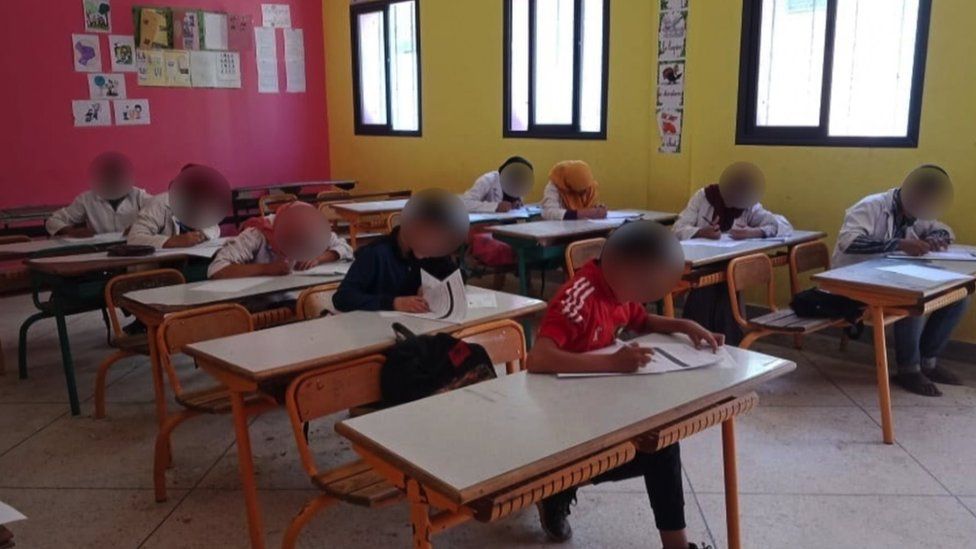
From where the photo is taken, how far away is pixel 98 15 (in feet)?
24.0

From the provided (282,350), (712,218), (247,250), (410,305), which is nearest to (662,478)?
(410,305)

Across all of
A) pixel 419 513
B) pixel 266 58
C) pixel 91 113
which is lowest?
pixel 419 513

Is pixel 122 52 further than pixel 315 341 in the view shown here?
Yes

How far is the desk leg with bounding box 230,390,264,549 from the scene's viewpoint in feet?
7.84

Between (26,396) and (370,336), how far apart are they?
2.80m

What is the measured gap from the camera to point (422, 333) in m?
2.64

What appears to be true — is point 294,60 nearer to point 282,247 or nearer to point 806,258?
point 282,247

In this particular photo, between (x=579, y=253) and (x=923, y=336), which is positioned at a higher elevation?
(x=579, y=253)

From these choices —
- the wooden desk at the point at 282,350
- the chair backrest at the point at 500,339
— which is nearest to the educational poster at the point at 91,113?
the wooden desk at the point at 282,350

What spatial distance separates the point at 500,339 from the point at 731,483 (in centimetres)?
86

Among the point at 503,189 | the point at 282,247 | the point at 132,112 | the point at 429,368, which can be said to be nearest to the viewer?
the point at 429,368

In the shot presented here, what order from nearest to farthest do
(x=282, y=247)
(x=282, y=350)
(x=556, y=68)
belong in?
(x=282, y=350), (x=282, y=247), (x=556, y=68)

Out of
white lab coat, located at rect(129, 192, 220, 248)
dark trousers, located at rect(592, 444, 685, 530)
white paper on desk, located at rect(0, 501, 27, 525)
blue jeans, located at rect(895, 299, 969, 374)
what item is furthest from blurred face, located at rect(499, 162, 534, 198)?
white paper on desk, located at rect(0, 501, 27, 525)

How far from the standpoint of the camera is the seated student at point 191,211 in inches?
159
